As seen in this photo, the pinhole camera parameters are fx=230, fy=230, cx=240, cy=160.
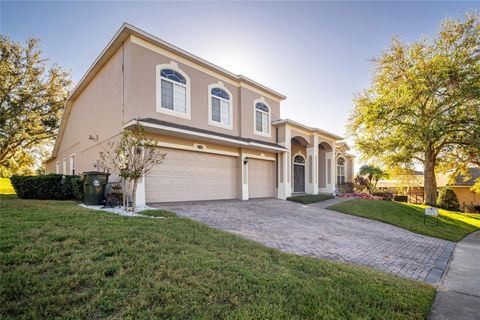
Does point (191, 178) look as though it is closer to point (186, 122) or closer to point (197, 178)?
point (197, 178)

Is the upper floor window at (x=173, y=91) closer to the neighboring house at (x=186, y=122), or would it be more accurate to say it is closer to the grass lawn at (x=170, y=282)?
the neighboring house at (x=186, y=122)

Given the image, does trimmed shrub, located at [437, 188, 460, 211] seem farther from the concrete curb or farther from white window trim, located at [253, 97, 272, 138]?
white window trim, located at [253, 97, 272, 138]

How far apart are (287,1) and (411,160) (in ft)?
55.7

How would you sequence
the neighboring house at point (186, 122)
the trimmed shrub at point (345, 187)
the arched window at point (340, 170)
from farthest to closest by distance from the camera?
the arched window at point (340, 170), the trimmed shrub at point (345, 187), the neighboring house at point (186, 122)

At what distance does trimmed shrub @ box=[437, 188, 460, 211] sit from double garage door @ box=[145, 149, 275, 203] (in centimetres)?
1612

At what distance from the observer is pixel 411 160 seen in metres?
19.1

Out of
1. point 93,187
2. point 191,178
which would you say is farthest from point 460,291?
point 93,187

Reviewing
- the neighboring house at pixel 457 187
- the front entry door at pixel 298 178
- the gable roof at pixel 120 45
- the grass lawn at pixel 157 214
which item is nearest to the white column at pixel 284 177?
the front entry door at pixel 298 178

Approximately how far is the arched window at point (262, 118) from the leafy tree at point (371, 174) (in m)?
14.8

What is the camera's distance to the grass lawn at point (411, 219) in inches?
403

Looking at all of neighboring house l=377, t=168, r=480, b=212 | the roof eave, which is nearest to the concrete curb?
the roof eave

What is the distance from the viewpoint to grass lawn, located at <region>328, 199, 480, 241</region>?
10.2 metres

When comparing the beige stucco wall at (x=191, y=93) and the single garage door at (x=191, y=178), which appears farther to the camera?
the single garage door at (x=191, y=178)

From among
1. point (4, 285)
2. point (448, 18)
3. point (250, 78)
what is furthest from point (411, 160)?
point (4, 285)
